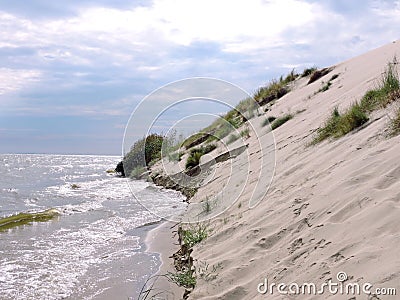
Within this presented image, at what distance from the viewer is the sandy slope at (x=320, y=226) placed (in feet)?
9.42

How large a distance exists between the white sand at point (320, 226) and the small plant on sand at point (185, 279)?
14cm

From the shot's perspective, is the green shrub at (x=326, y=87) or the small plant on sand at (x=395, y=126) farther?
the green shrub at (x=326, y=87)

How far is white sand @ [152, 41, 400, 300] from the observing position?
2869 mm

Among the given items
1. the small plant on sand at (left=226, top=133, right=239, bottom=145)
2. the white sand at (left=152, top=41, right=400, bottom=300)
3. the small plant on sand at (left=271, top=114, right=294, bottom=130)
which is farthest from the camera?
the small plant on sand at (left=226, top=133, right=239, bottom=145)

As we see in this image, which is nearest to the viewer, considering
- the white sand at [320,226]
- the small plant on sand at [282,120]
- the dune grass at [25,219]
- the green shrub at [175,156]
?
the white sand at [320,226]

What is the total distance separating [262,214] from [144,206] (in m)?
5.98

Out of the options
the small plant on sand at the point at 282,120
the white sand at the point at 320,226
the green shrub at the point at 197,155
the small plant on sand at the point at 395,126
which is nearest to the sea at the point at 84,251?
the white sand at the point at 320,226

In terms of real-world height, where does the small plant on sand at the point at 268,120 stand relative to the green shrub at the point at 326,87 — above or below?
below

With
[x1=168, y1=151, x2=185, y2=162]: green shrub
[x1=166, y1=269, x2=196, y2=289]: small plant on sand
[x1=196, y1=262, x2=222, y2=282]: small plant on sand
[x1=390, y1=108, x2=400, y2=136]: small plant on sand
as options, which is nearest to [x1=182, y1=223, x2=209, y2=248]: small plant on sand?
[x1=166, y1=269, x2=196, y2=289]: small plant on sand

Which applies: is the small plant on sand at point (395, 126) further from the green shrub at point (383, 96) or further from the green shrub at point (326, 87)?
the green shrub at point (326, 87)

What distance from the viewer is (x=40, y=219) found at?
8.79m

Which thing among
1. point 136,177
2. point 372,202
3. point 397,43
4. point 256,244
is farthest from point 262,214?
point 136,177

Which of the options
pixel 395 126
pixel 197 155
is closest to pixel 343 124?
pixel 395 126

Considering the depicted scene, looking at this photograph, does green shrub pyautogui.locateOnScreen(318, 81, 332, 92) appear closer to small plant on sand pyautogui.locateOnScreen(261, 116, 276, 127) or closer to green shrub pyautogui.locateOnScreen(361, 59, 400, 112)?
small plant on sand pyautogui.locateOnScreen(261, 116, 276, 127)
